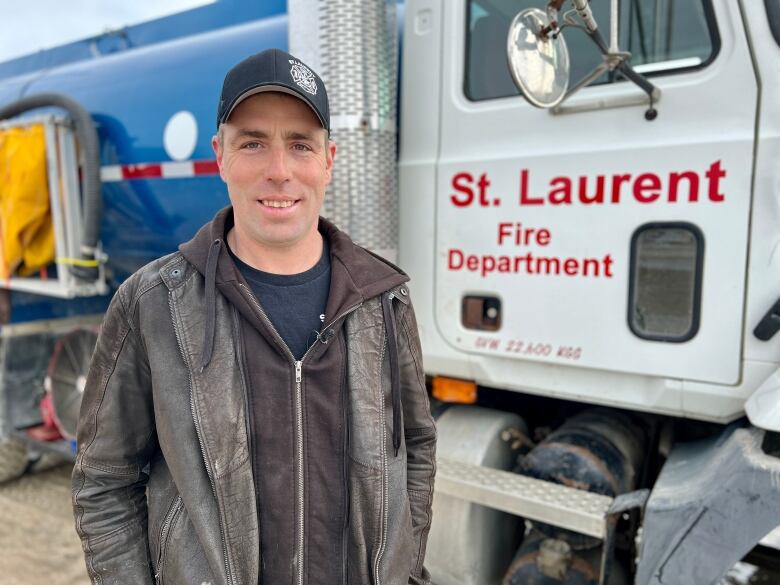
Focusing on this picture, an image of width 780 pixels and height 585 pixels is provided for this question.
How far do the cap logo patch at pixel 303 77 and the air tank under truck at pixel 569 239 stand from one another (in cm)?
50

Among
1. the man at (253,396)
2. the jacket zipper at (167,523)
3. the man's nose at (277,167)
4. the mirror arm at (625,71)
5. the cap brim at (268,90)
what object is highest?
the mirror arm at (625,71)

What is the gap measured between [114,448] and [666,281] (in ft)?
4.96

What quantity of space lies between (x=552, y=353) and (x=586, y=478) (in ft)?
1.30

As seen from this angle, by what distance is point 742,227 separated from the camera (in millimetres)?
1699

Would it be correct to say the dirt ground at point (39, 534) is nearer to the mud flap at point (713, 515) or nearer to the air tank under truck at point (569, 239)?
the air tank under truck at point (569, 239)

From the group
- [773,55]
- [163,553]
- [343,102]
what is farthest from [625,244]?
[163,553]

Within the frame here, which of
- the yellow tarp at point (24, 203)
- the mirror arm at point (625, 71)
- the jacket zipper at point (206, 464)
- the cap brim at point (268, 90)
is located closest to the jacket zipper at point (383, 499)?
the jacket zipper at point (206, 464)

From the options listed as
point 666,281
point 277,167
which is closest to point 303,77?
point 277,167

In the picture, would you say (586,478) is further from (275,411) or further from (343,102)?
(343,102)

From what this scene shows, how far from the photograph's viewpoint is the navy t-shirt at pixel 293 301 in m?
1.20

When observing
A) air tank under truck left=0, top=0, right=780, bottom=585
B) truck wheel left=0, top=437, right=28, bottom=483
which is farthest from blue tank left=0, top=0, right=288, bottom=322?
truck wheel left=0, top=437, right=28, bottom=483

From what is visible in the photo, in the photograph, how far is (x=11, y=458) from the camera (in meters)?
3.87

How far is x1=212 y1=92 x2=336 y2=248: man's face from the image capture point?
1.18 meters

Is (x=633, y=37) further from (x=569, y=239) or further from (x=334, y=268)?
(x=334, y=268)
